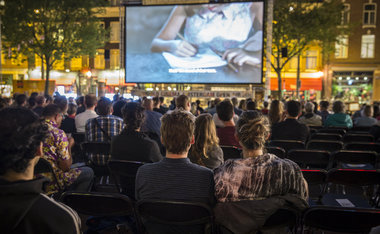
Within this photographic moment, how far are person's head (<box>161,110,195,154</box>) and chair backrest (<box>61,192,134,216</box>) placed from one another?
0.54 metres

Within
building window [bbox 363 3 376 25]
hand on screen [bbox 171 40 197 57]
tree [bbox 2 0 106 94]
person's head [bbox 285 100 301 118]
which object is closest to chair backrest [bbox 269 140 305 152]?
person's head [bbox 285 100 301 118]

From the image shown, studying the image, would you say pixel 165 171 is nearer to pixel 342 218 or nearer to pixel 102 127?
pixel 342 218

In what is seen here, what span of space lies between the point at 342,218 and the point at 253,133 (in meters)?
0.91

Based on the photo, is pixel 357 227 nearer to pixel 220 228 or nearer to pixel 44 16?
pixel 220 228

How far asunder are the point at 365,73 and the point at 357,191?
3227 centimetres

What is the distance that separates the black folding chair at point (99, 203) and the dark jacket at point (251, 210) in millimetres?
752

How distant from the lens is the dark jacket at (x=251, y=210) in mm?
2523

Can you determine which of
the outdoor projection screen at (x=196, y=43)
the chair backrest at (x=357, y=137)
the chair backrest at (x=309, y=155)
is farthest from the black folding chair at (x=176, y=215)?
the outdoor projection screen at (x=196, y=43)

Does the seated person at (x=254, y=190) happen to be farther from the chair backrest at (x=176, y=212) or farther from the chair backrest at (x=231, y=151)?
the chair backrest at (x=231, y=151)

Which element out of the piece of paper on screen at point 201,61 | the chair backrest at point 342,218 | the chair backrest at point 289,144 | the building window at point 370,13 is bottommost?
the chair backrest at point 342,218

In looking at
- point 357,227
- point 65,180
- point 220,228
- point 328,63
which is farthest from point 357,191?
point 328,63

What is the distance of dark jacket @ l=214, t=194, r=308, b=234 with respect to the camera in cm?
252

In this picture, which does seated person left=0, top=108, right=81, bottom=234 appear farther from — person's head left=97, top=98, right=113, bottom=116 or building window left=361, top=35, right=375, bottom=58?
building window left=361, top=35, right=375, bottom=58

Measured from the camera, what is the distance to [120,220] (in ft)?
11.5
